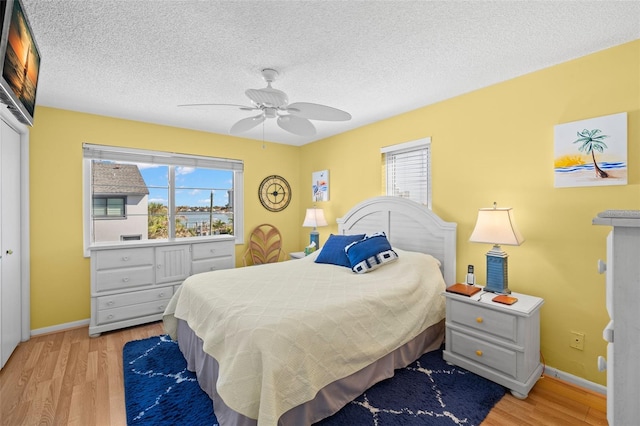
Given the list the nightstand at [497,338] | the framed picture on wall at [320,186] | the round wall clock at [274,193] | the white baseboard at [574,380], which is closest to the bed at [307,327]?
the nightstand at [497,338]

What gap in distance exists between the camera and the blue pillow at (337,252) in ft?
10.1

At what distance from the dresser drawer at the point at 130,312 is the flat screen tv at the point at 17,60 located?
2.28m

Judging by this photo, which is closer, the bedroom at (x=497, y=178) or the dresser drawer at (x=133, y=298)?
the bedroom at (x=497, y=178)

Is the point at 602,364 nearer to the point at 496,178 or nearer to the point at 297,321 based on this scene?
the point at 297,321

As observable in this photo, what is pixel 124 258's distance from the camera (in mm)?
3316

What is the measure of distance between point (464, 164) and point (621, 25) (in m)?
1.36

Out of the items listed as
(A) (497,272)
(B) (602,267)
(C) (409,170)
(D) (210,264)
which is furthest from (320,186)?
(B) (602,267)

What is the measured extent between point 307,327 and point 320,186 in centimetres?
319

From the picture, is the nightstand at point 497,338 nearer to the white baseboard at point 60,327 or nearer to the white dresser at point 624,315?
the white dresser at point 624,315

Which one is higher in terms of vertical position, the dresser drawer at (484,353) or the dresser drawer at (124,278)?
the dresser drawer at (124,278)

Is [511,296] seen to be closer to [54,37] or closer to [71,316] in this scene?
[54,37]

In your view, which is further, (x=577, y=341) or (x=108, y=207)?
(x=108, y=207)

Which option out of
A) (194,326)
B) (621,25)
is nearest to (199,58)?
(194,326)

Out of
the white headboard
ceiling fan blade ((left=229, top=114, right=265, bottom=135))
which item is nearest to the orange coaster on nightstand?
the white headboard
